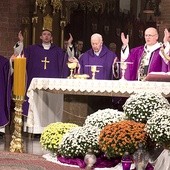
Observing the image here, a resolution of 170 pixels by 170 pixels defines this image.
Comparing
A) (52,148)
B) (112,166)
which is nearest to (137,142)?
(112,166)

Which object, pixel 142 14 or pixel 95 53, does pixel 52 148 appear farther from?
pixel 142 14

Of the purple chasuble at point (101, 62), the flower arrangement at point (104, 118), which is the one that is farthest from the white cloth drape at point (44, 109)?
the flower arrangement at point (104, 118)

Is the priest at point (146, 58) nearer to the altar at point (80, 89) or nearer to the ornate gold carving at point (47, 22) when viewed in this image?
the altar at point (80, 89)

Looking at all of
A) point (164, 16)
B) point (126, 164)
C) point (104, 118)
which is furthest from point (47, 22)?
point (126, 164)

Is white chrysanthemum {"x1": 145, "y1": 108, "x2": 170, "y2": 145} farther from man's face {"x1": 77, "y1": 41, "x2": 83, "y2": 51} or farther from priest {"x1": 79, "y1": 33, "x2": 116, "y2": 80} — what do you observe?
man's face {"x1": 77, "y1": 41, "x2": 83, "y2": 51}

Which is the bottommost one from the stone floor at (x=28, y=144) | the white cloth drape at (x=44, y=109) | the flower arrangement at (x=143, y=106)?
the stone floor at (x=28, y=144)

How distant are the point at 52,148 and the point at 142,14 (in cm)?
767

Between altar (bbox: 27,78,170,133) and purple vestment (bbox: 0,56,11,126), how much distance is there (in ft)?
3.22

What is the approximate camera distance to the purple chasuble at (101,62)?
8.57 m

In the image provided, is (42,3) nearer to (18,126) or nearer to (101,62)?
(101,62)

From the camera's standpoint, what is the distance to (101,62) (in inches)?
341

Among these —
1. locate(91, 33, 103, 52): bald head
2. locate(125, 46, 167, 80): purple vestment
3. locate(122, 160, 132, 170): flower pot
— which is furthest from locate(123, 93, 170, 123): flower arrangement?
locate(91, 33, 103, 52): bald head

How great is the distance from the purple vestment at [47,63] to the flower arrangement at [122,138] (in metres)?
4.96

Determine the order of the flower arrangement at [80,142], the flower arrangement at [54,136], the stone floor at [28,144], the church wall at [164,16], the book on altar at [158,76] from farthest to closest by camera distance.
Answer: the church wall at [164,16], the stone floor at [28,144], the book on altar at [158,76], the flower arrangement at [54,136], the flower arrangement at [80,142]
